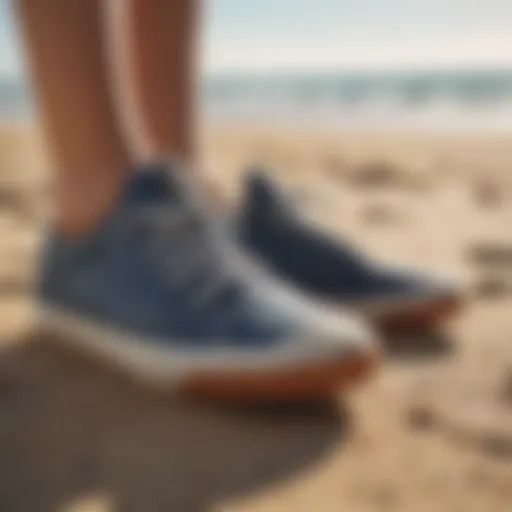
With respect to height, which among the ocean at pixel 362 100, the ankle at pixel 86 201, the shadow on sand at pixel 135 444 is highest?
the ocean at pixel 362 100

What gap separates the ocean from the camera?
496 cm

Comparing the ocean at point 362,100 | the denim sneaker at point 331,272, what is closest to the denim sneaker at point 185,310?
the denim sneaker at point 331,272

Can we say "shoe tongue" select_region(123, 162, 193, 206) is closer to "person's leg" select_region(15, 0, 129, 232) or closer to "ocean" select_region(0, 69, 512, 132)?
"person's leg" select_region(15, 0, 129, 232)

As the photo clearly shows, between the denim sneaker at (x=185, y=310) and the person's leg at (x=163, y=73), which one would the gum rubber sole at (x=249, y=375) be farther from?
the person's leg at (x=163, y=73)

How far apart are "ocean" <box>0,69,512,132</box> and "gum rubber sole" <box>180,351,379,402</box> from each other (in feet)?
10.3

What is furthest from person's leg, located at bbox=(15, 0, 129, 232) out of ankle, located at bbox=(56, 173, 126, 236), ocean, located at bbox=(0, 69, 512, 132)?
ocean, located at bbox=(0, 69, 512, 132)

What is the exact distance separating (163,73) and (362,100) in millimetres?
6415

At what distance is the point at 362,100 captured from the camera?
735 cm

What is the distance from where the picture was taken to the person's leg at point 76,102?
89cm

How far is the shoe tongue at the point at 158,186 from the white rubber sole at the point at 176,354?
0.39ft

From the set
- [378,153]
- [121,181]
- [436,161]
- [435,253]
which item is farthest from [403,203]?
[121,181]

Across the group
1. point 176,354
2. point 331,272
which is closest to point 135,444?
point 176,354

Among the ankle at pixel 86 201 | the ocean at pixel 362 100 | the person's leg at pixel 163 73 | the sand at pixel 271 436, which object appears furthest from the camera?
the ocean at pixel 362 100

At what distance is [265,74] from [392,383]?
974cm
